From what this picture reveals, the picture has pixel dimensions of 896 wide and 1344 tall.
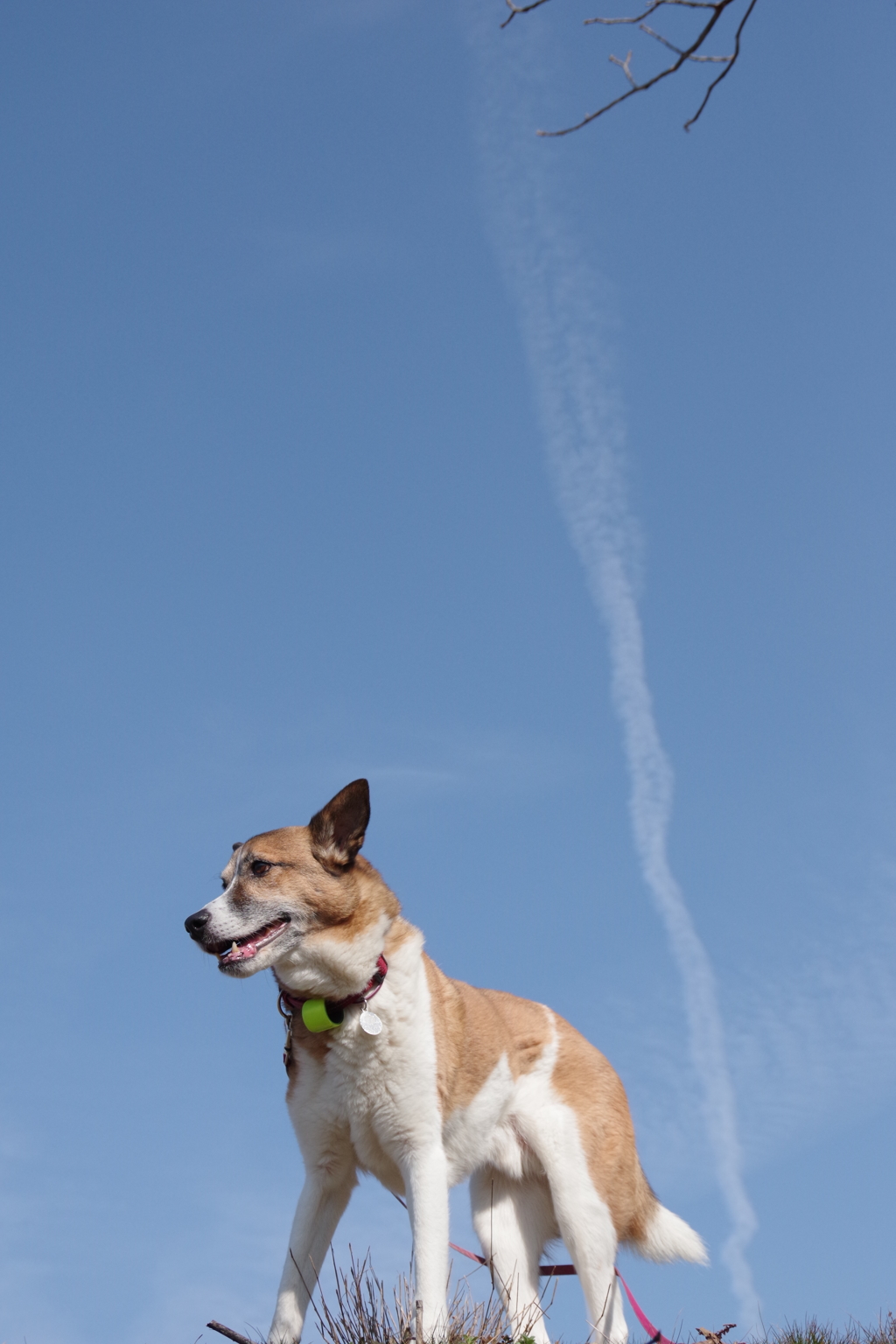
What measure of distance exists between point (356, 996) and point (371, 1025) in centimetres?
22

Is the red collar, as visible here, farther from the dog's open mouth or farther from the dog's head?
the dog's open mouth

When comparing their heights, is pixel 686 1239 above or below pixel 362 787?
below

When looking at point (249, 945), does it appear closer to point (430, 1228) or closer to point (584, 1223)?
point (430, 1228)

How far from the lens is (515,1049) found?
8.04m

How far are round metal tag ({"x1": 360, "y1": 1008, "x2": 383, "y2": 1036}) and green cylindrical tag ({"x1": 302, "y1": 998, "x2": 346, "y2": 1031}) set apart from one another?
157mm

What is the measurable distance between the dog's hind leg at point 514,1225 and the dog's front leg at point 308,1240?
3.94 feet

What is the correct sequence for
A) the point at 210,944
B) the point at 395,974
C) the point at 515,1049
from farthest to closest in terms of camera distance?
the point at 515,1049, the point at 395,974, the point at 210,944

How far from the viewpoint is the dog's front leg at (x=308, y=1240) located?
6.73 m

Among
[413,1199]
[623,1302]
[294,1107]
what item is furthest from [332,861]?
[623,1302]

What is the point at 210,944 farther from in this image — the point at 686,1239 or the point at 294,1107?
the point at 686,1239

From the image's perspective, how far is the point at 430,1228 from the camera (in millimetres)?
6723

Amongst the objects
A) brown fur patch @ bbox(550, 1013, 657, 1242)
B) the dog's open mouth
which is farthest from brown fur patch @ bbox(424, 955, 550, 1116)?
the dog's open mouth

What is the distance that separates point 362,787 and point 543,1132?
8.32 feet

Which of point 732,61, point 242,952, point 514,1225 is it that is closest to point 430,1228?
point 514,1225
